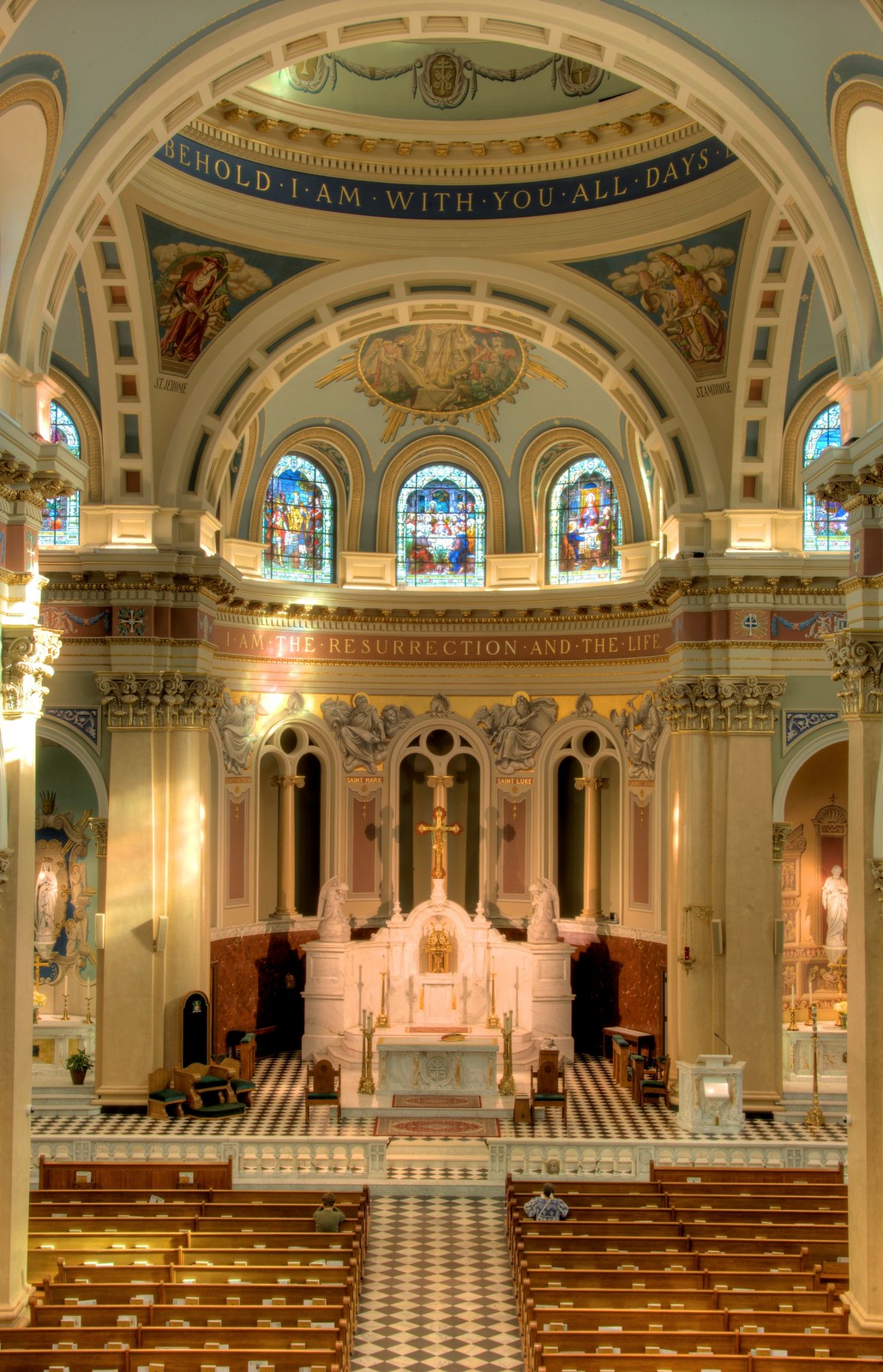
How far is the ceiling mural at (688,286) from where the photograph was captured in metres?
25.4

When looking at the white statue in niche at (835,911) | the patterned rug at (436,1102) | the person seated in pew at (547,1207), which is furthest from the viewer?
the white statue in niche at (835,911)

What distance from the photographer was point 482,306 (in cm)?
2805

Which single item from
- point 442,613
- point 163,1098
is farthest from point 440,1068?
point 442,613

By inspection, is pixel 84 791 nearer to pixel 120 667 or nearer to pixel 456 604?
pixel 120 667

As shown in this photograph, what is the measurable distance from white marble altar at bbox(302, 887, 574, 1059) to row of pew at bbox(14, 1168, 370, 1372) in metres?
10.5

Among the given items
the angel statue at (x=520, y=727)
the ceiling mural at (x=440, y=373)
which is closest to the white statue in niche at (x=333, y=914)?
the angel statue at (x=520, y=727)

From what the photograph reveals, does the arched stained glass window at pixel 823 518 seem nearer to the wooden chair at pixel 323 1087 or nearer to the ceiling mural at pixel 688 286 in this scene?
the ceiling mural at pixel 688 286

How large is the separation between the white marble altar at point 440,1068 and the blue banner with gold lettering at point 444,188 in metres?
15.5

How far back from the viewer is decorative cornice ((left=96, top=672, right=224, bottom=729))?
26594 millimetres

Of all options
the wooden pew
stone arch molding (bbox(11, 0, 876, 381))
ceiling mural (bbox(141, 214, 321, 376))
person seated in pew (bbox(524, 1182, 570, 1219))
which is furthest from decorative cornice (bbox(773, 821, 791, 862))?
ceiling mural (bbox(141, 214, 321, 376))

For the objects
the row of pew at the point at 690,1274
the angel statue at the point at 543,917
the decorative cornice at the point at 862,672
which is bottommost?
the row of pew at the point at 690,1274

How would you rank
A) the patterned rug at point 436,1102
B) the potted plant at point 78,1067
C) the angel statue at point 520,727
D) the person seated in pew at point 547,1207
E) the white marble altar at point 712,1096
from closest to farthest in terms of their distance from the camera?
1. the person seated in pew at point 547,1207
2. the white marble altar at point 712,1096
3. the patterned rug at point 436,1102
4. the potted plant at point 78,1067
5. the angel statue at point 520,727

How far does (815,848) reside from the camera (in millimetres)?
29734

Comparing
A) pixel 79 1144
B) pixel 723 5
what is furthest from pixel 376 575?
pixel 723 5
